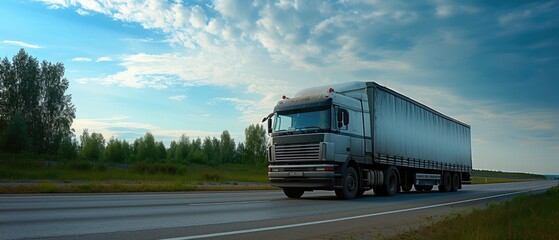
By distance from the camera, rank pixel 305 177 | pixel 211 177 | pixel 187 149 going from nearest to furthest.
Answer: pixel 305 177
pixel 211 177
pixel 187 149

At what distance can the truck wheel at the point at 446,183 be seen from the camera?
26.2 meters

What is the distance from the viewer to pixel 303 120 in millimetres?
16172

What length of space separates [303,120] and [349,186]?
295 cm

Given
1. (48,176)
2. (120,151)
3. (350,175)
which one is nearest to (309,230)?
(350,175)

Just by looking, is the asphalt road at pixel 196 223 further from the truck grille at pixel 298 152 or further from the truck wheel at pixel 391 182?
the truck wheel at pixel 391 182

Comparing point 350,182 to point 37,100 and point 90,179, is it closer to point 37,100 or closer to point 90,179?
point 90,179

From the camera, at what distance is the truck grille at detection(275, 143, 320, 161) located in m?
15.5

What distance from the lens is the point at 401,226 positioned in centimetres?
923

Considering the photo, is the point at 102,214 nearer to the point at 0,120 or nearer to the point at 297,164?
the point at 297,164

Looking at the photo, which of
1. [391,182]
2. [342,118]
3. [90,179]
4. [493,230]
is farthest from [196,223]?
[90,179]

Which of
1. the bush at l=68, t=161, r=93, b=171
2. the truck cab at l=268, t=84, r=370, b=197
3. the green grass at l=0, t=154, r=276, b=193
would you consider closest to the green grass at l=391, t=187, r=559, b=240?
the truck cab at l=268, t=84, r=370, b=197

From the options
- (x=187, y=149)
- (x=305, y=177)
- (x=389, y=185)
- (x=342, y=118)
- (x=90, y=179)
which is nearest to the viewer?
(x=305, y=177)

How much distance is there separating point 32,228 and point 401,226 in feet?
21.9

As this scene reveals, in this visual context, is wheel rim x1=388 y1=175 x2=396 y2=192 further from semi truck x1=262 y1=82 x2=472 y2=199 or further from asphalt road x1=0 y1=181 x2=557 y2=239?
asphalt road x1=0 y1=181 x2=557 y2=239
